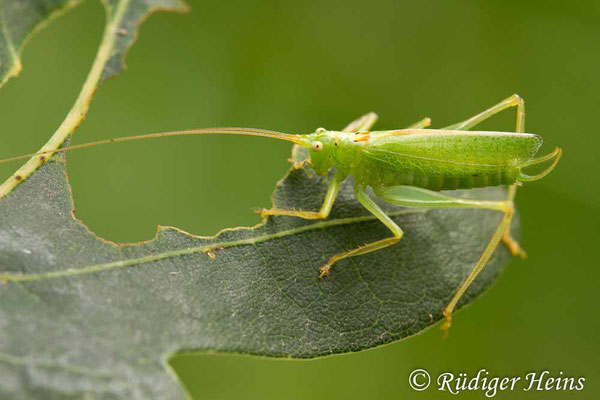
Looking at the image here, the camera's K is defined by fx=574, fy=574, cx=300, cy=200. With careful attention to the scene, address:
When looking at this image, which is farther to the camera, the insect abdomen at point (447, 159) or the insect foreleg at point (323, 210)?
the insect abdomen at point (447, 159)

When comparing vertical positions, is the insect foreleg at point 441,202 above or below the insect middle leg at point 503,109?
below

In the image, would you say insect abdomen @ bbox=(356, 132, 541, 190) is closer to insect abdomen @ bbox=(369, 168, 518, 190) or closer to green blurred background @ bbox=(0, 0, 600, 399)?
insect abdomen @ bbox=(369, 168, 518, 190)

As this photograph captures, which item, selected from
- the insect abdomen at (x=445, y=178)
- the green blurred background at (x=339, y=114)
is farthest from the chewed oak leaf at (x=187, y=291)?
the green blurred background at (x=339, y=114)

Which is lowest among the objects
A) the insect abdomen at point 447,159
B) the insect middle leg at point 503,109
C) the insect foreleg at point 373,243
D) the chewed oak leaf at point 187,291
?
the chewed oak leaf at point 187,291

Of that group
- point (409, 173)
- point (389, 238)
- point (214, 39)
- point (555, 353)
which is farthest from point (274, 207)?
point (555, 353)

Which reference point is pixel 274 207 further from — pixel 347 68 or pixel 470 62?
pixel 470 62

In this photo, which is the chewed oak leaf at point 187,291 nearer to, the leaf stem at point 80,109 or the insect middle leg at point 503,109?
the leaf stem at point 80,109
